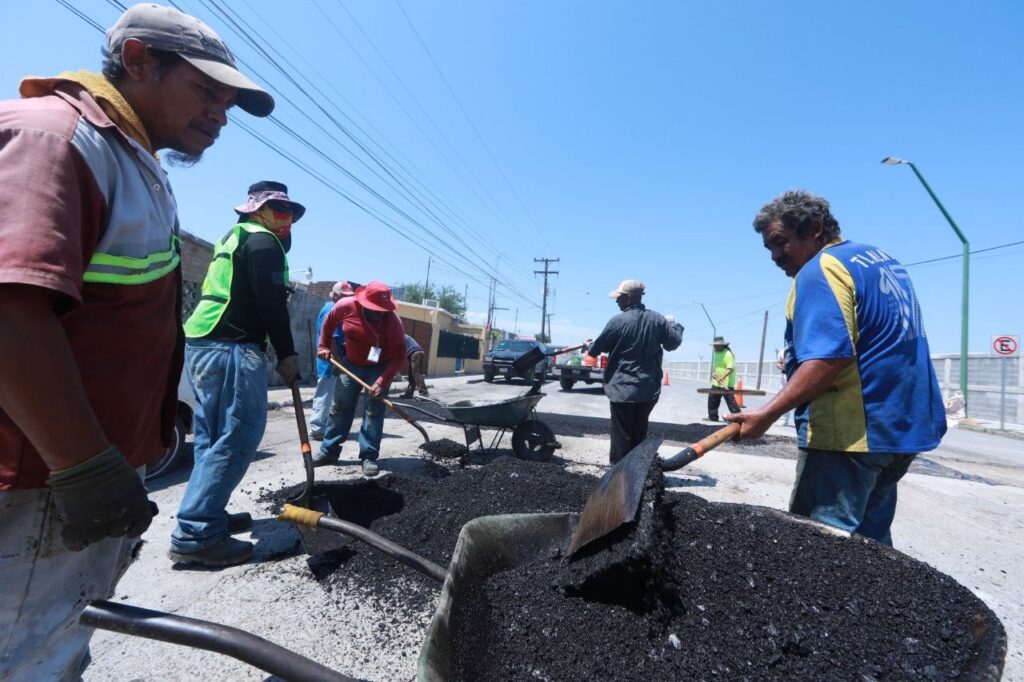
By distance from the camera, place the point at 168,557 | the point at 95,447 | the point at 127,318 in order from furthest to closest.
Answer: the point at 168,557
the point at 127,318
the point at 95,447

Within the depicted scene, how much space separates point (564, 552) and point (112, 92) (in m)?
2.07

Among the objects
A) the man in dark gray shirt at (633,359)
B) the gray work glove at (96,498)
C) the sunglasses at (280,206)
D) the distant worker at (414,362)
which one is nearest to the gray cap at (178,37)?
the gray work glove at (96,498)

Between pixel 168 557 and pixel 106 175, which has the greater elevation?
pixel 106 175

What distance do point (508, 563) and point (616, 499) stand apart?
52 cm

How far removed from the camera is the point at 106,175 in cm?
104

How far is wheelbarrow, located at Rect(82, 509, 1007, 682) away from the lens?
3.48 ft

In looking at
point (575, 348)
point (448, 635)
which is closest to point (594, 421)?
point (575, 348)

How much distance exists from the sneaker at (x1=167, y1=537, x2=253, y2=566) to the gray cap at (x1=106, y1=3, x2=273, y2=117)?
235cm

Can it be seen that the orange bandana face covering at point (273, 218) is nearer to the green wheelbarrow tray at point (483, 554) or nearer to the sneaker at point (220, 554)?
the sneaker at point (220, 554)

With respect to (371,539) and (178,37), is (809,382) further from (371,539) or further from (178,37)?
(178,37)

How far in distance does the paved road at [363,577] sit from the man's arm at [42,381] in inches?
54.7

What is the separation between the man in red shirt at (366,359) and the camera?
15.4 feet

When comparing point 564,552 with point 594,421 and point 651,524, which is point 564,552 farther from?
point 594,421

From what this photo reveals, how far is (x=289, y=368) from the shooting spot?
293 centimetres
